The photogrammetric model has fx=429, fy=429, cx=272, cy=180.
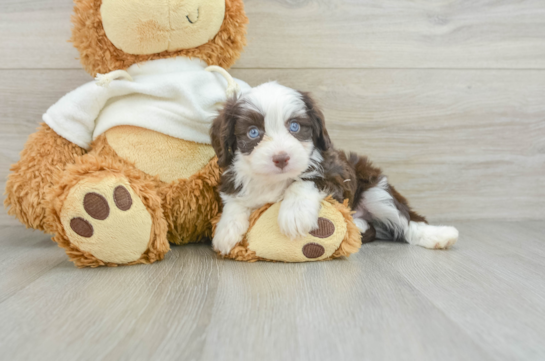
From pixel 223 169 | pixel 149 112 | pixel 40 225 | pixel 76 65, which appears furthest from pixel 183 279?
pixel 76 65

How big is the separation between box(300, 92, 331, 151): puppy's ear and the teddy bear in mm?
218

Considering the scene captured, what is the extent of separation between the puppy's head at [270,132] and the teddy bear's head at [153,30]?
362 mm

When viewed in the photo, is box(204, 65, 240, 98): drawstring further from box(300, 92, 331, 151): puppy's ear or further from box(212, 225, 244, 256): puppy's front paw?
box(212, 225, 244, 256): puppy's front paw

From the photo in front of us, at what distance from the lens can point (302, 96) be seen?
1.50 m

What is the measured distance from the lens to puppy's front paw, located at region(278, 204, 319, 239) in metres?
1.38

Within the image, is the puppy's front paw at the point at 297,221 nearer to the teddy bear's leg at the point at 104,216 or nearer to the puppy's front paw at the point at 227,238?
the puppy's front paw at the point at 227,238

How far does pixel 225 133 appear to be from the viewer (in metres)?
1.45

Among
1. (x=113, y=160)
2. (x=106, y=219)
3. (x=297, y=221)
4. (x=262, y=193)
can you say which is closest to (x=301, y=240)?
(x=297, y=221)

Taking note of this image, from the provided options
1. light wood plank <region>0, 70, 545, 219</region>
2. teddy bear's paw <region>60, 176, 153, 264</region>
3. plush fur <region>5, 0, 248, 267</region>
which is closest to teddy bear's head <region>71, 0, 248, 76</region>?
plush fur <region>5, 0, 248, 267</region>

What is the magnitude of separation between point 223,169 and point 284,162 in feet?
1.28

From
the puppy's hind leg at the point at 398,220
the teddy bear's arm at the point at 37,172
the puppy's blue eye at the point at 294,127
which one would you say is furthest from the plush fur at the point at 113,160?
the puppy's hind leg at the point at 398,220

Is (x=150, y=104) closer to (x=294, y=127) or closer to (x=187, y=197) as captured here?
(x=187, y=197)

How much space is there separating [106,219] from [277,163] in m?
0.56

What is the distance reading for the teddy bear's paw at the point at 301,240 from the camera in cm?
144
